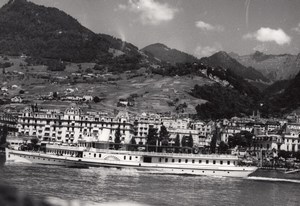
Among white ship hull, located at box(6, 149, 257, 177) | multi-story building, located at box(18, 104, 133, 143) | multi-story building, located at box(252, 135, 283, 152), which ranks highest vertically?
multi-story building, located at box(18, 104, 133, 143)

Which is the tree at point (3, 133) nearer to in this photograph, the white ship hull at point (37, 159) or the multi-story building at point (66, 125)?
the multi-story building at point (66, 125)

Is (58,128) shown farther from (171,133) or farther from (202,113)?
(202,113)

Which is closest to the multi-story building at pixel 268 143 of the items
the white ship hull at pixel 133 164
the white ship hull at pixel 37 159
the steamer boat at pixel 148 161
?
the steamer boat at pixel 148 161

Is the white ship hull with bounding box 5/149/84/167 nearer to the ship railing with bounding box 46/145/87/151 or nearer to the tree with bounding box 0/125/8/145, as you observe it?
the ship railing with bounding box 46/145/87/151

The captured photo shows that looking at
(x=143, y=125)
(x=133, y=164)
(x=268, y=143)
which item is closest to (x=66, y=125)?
(x=143, y=125)

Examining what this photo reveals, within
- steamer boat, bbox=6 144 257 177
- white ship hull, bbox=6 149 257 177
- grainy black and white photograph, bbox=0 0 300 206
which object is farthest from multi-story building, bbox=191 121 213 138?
white ship hull, bbox=6 149 257 177

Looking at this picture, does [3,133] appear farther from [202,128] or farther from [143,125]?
[202,128]

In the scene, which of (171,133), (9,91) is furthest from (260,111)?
(9,91)
